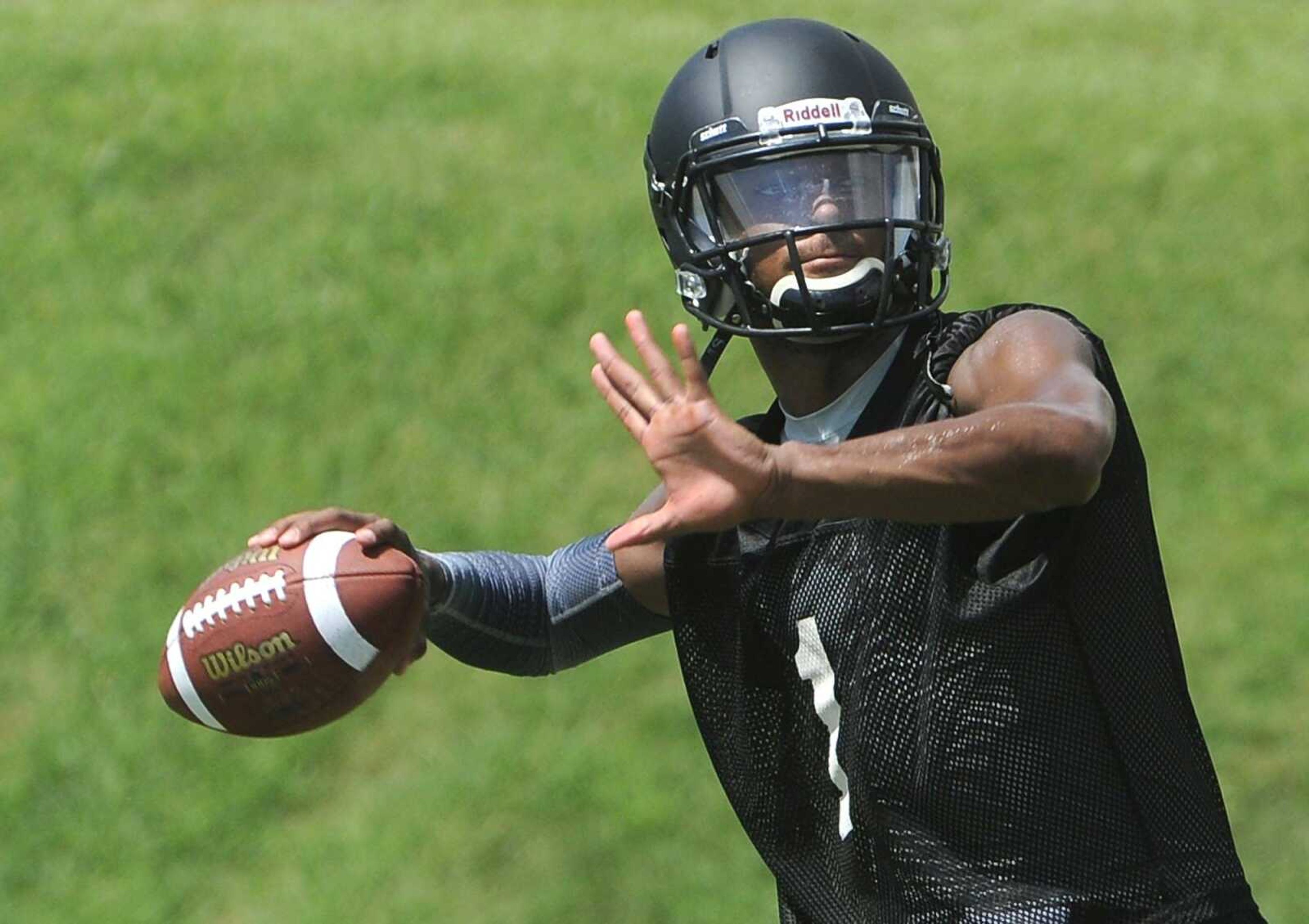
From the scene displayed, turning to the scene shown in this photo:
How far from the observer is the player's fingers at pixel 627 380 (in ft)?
8.12

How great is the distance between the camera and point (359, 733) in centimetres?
645

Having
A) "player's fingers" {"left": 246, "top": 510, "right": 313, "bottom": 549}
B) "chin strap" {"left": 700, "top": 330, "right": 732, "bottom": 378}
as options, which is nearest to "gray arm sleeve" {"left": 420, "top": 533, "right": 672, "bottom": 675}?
"player's fingers" {"left": 246, "top": 510, "right": 313, "bottom": 549}

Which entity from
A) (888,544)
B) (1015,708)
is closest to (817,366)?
(888,544)

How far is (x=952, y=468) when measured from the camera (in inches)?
90.9

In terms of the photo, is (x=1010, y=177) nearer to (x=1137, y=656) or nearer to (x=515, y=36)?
(x=515, y=36)

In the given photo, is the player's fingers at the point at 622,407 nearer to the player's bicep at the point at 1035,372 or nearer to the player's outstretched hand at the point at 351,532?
the player's bicep at the point at 1035,372

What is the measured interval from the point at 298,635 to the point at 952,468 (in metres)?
1.33

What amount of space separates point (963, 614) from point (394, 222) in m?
5.73

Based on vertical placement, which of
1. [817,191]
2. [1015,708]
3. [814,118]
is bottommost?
[1015,708]

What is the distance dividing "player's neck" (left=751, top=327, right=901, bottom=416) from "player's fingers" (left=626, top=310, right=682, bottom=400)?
40 centimetres

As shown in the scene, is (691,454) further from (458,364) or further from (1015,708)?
(458,364)

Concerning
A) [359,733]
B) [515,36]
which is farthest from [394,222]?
[359,733]

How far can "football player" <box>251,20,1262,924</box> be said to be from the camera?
237 cm

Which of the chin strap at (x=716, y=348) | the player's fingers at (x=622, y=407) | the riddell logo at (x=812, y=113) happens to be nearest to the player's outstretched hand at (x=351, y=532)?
the chin strap at (x=716, y=348)
